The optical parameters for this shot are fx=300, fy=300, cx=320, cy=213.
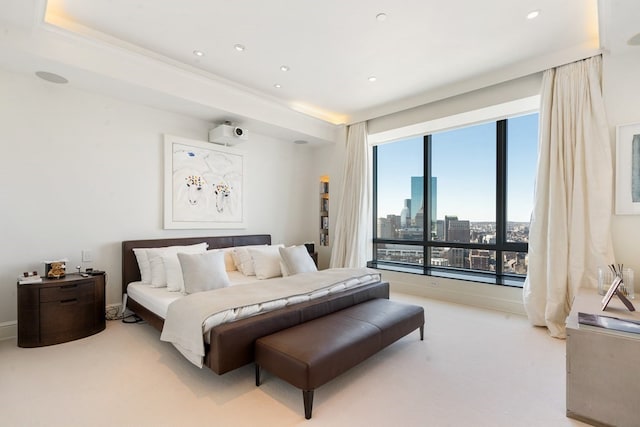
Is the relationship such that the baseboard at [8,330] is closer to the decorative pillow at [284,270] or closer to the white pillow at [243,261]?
the white pillow at [243,261]

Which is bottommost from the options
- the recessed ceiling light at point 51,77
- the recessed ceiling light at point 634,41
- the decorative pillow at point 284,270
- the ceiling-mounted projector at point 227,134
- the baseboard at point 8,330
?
the baseboard at point 8,330

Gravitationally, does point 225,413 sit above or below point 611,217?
below

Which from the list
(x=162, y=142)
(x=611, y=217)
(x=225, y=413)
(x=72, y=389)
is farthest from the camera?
(x=162, y=142)

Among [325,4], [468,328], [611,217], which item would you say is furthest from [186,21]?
[611,217]

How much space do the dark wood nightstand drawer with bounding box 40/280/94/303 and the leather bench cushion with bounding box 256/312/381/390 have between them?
83.3 inches

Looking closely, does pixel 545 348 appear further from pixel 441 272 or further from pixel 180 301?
pixel 180 301

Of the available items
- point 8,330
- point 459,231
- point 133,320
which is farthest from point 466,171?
point 8,330

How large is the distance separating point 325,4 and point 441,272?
4039 mm

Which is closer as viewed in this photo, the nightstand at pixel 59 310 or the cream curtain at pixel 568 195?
the nightstand at pixel 59 310

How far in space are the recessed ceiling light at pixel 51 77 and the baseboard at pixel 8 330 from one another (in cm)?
251

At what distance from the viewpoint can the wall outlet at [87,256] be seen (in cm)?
342

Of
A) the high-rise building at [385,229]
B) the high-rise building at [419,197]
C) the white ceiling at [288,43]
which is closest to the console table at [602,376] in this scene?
the white ceiling at [288,43]

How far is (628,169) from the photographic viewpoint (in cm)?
294

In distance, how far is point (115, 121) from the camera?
143 inches
